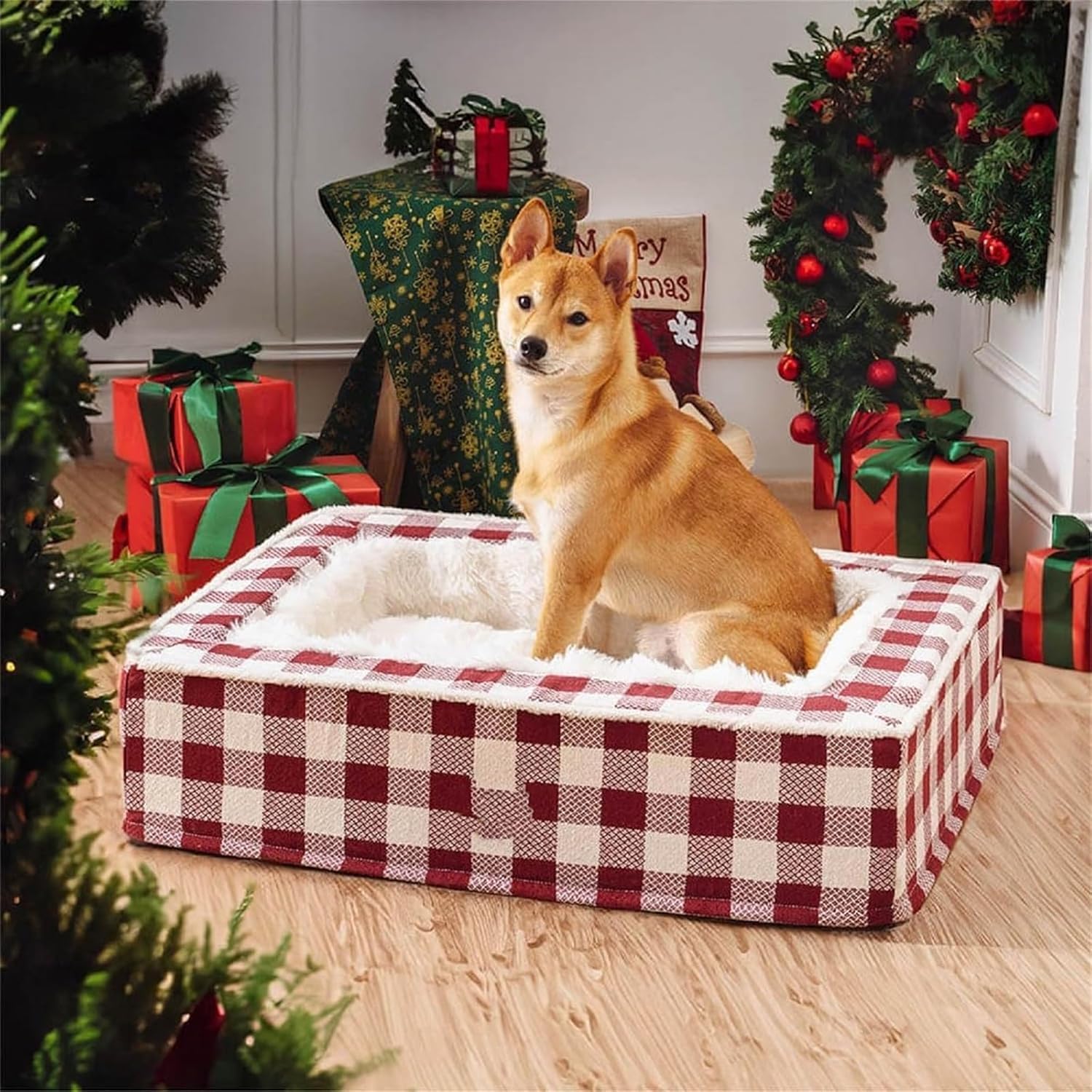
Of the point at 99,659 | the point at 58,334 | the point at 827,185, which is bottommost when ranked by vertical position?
the point at 99,659

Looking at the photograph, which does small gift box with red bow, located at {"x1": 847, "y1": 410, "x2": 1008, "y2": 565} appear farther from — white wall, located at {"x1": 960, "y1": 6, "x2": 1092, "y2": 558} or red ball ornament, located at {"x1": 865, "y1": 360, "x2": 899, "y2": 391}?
red ball ornament, located at {"x1": 865, "y1": 360, "x2": 899, "y2": 391}

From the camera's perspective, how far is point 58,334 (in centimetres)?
101

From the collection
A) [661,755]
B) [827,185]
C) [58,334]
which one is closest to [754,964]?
[661,755]

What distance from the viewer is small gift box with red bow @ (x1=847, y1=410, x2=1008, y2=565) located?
3.33 m

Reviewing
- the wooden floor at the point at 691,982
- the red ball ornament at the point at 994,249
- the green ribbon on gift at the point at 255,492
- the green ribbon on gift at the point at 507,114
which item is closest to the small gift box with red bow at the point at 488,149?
the green ribbon on gift at the point at 507,114

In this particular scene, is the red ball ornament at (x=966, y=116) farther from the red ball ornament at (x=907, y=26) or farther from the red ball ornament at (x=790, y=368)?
the red ball ornament at (x=790, y=368)

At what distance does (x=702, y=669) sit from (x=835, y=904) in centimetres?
41

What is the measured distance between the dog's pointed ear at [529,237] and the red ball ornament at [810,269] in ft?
4.44

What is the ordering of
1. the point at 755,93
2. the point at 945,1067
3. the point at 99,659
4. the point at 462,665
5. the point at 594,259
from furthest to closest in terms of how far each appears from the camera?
the point at 755,93, the point at 594,259, the point at 462,665, the point at 945,1067, the point at 99,659

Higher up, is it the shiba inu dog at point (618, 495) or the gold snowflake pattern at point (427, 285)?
the gold snowflake pattern at point (427, 285)

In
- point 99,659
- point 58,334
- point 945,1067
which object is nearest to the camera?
point 58,334

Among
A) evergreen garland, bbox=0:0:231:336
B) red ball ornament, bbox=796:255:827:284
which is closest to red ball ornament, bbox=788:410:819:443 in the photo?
red ball ornament, bbox=796:255:827:284

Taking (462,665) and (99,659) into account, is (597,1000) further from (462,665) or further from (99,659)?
(99,659)

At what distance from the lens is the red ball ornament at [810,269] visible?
368 centimetres
